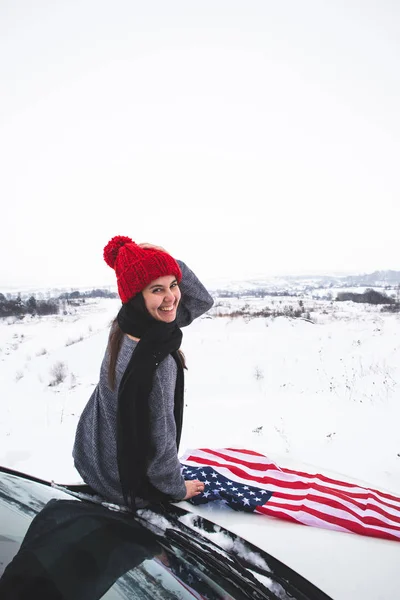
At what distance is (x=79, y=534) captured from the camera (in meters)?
1.16

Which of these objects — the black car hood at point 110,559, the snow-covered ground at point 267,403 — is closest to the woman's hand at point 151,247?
the black car hood at point 110,559

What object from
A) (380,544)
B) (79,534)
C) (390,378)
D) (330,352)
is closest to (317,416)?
(390,378)

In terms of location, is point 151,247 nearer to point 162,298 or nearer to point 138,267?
point 138,267

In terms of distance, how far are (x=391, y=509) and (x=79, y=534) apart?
1869 millimetres

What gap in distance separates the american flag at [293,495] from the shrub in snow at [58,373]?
252 inches

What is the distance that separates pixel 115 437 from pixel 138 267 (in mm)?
918

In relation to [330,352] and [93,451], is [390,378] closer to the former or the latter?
[330,352]

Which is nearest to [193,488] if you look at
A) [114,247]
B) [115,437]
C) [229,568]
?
[115,437]

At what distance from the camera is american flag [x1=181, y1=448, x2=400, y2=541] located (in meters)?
1.85

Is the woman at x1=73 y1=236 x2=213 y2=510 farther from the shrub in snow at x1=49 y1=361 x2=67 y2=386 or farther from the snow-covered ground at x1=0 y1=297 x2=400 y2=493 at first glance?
the shrub in snow at x1=49 y1=361 x2=67 y2=386

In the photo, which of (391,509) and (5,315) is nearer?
(391,509)

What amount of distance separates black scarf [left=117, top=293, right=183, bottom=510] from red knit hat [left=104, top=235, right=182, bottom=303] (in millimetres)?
70

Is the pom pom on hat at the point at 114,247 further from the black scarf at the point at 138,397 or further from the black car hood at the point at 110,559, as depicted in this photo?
the black car hood at the point at 110,559

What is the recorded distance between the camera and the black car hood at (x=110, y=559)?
0.95 m
